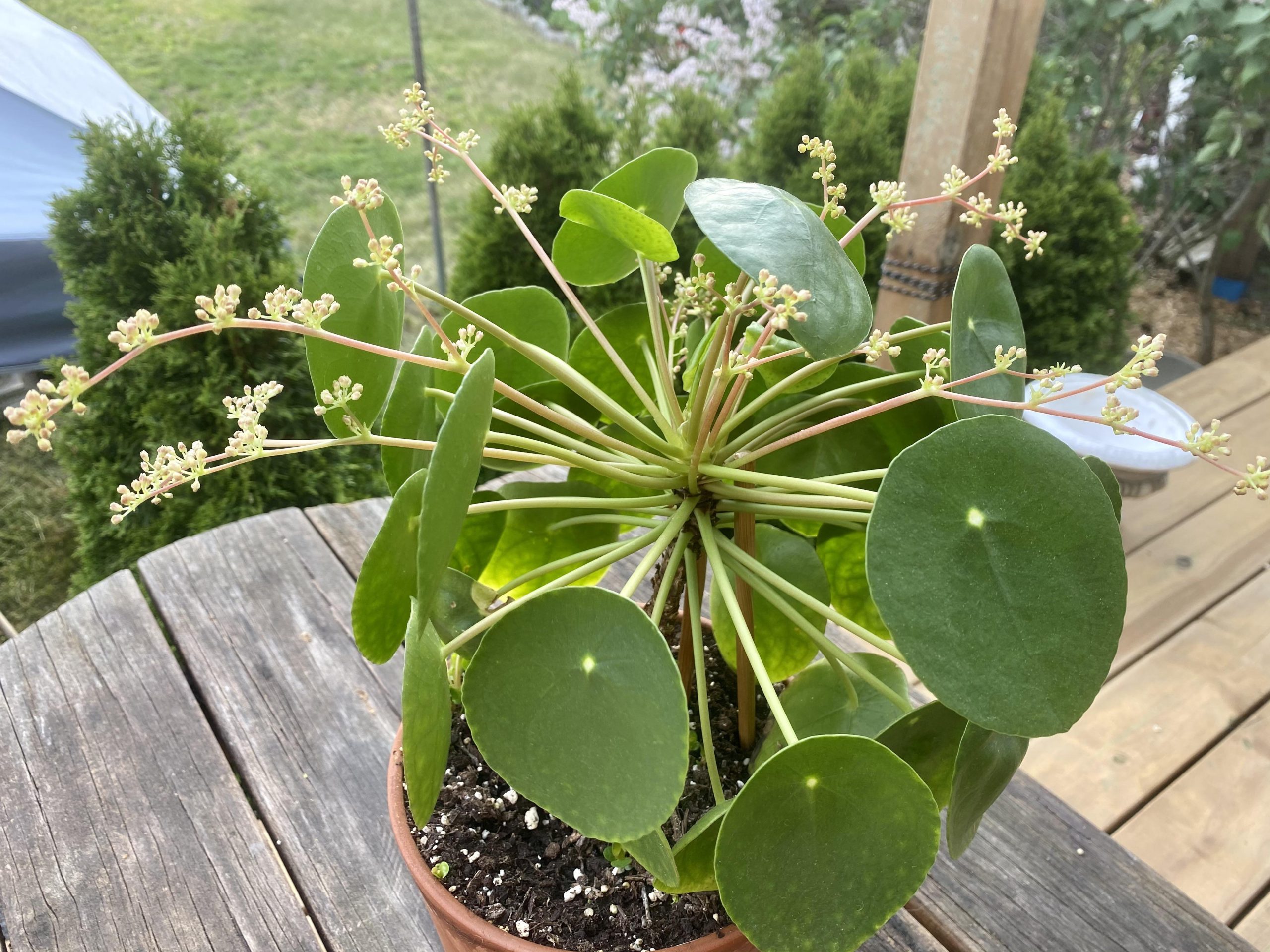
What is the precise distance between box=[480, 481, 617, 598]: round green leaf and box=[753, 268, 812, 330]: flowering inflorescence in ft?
0.96

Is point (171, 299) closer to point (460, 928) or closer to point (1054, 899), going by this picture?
point (460, 928)

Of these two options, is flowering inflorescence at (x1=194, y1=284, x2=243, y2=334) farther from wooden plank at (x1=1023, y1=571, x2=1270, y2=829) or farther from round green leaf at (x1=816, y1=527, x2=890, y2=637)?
wooden plank at (x1=1023, y1=571, x2=1270, y2=829)

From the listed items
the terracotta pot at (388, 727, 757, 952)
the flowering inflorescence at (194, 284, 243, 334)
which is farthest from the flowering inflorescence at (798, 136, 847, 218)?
the terracotta pot at (388, 727, 757, 952)

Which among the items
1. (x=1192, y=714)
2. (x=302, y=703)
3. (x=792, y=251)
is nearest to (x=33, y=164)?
(x=302, y=703)

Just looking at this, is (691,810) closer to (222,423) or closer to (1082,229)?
(222,423)

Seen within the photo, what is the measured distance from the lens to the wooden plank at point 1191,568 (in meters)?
1.63

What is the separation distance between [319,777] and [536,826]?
303 millimetres

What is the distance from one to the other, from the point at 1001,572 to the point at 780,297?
162 mm

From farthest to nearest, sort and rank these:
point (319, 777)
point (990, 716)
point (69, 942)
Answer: point (319, 777)
point (69, 942)
point (990, 716)

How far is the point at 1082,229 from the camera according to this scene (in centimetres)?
213

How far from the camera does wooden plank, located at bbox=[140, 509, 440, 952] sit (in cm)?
73

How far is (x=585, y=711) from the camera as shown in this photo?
0.43 meters

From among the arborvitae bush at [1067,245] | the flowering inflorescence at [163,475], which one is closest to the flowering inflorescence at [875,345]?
the flowering inflorescence at [163,475]

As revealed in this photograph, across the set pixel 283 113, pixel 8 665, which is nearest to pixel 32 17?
pixel 283 113
